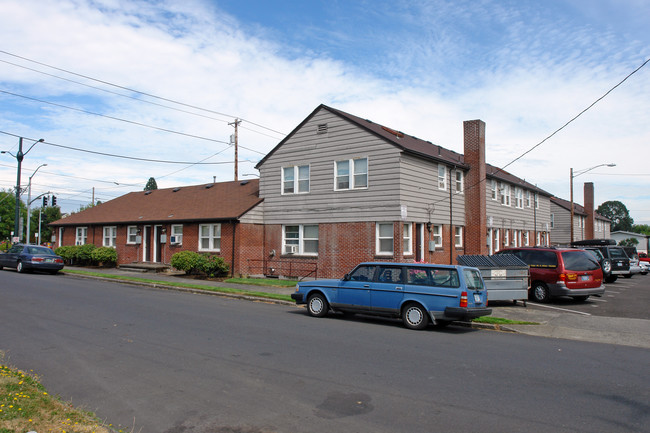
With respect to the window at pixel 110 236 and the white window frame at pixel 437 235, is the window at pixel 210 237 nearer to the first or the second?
the window at pixel 110 236

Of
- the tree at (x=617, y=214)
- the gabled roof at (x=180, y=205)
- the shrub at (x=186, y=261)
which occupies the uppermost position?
the tree at (x=617, y=214)

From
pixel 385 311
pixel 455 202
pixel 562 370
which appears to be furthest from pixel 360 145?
pixel 562 370

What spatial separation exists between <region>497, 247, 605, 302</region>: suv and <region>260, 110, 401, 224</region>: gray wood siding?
583 cm

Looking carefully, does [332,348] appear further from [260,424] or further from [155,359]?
[260,424]

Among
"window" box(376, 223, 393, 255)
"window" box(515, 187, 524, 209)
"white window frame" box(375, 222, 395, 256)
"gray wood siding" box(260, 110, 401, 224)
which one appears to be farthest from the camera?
"window" box(515, 187, 524, 209)

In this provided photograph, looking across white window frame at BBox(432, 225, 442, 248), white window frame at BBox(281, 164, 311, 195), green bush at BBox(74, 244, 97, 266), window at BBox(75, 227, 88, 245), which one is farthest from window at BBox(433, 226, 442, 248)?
window at BBox(75, 227, 88, 245)

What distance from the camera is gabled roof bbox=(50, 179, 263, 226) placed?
2625 cm

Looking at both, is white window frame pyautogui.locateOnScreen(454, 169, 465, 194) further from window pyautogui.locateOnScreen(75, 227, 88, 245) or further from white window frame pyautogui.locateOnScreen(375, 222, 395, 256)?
window pyautogui.locateOnScreen(75, 227, 88, 245)

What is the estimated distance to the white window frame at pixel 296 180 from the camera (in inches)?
Result: 947

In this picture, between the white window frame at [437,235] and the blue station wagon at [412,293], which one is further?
the white window frame at [437,235]

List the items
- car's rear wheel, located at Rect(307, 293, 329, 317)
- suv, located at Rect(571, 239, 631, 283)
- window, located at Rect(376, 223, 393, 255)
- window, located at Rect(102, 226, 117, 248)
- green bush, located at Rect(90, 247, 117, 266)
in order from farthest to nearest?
window, located at Rect(102, 226, 117, 248) < green bush, located at Rect(90, 247, 117, 266) < suv, located at Rect(571, 239, 631, 283) < window, located at Rect(376, 223, 393, 255) < car's rear wheel, located at Rect(307, 293, 329, 317)

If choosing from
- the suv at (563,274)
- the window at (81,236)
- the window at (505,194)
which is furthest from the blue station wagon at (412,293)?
the window at (81,236)

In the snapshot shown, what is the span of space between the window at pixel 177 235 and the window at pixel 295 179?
7050mm

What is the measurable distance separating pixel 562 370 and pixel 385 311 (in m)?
4.82
